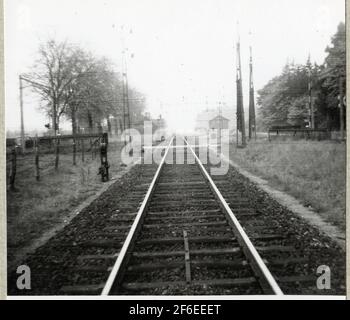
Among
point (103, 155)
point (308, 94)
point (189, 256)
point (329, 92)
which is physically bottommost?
point (189, 256)

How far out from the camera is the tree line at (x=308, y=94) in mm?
27594

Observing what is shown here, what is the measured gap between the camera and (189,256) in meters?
4.59

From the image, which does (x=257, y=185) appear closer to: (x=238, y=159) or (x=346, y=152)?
(x=346, y=152)

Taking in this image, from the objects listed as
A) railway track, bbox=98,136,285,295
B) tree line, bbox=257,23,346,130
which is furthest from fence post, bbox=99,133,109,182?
tree line, bbox=257,23,346,130

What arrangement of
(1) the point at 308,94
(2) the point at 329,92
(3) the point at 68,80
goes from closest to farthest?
(3) the point at 68,80 → (2) the point at 329,92 → (1) the point at 308,94

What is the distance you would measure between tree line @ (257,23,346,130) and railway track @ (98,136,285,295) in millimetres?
18139

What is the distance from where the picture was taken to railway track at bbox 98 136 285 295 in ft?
12.5

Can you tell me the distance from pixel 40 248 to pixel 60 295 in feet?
5.29

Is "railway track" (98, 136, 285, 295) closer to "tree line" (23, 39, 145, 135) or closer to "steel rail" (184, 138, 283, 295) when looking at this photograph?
"steel rail" (184, 138, 283, 295)

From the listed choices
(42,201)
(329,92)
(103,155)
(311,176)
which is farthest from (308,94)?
(42,201)

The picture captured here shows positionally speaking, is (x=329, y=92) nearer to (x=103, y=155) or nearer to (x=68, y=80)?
(x=68, y=80)

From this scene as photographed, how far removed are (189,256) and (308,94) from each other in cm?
3772
